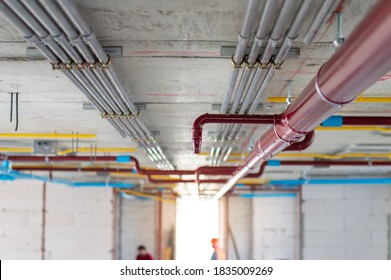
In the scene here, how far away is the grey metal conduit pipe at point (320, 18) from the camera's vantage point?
5.97 feet

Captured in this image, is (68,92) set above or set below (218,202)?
above

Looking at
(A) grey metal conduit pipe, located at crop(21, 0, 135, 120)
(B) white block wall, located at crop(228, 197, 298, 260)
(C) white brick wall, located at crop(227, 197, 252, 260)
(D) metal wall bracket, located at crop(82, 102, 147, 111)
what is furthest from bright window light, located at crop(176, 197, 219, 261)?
(A) grey metal conduit pipe, located at crop(21, 0, 135, 120)

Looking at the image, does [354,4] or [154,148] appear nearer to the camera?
[354,4]

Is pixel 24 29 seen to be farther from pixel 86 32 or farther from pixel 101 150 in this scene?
pixel 101 150

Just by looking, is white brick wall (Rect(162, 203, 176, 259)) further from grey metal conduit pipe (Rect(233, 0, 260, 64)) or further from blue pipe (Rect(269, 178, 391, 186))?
grey metal conduit pipe (Rect(233, 0, 260, 64))

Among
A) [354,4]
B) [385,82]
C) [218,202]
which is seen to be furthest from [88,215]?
[354,4]

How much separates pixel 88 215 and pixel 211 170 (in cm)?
421

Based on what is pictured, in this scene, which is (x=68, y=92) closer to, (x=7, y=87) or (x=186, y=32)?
(x=7, y=87)

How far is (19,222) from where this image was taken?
29.8 feet

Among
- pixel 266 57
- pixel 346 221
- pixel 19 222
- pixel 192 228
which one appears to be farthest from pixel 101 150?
pixel 192 228

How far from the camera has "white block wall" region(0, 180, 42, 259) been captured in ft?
29.7

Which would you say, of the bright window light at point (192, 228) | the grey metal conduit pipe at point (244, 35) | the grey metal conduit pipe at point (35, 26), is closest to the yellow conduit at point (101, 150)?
the grey metal conduit pipe at point (244, 35)

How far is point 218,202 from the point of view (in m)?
12.3

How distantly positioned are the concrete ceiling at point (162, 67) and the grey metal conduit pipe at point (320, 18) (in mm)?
70
